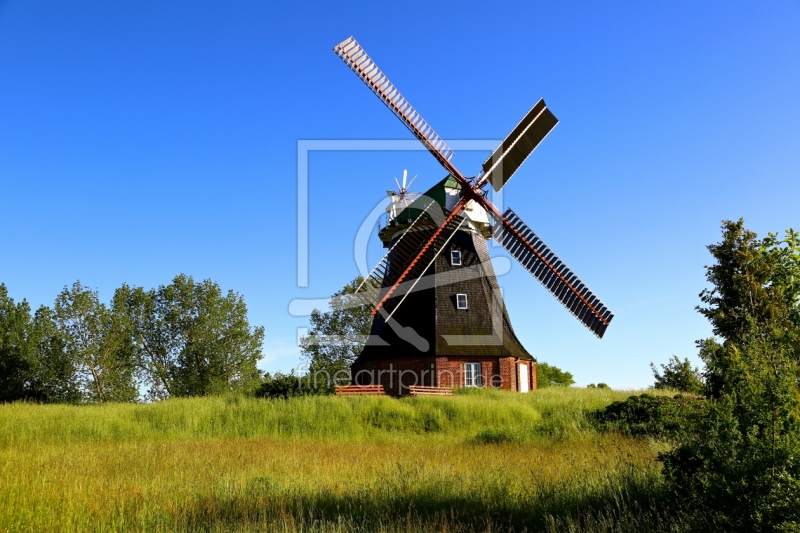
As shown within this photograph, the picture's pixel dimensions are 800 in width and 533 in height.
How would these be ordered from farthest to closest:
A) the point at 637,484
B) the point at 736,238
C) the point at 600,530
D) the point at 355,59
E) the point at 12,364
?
the point at 12,364 < the point at 355,59 < the point at 736,238 < the point at 637,484 < the point at 600,530

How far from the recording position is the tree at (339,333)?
4175 centimetres

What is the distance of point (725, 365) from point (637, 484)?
2.39 meters

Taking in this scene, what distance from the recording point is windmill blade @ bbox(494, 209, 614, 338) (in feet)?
80.4

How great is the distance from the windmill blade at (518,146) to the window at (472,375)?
7343 mm

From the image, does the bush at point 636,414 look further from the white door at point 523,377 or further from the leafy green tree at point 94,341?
the leafy green tree at point 94,341

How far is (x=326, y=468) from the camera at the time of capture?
12078mm

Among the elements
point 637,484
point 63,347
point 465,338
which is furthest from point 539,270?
point 63,347

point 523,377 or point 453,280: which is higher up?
point 453,280

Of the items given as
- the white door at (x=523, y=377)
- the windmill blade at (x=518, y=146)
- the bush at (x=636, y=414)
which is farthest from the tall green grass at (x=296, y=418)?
the windmill blade at (x=518, y=146)

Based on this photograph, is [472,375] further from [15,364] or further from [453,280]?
[15,364]

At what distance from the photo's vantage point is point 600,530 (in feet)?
23.2

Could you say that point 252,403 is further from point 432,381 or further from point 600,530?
point 600,530

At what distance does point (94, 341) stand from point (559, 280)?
1141 inches

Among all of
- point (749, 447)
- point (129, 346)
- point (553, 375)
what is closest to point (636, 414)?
point (749, 447)
